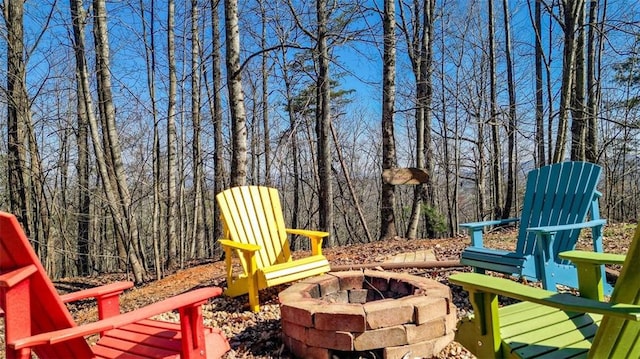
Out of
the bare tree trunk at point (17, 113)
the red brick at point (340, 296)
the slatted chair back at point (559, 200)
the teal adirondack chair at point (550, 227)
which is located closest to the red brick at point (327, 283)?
the red brick at point (340, 296)

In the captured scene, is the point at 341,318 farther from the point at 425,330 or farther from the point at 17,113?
the point at 17,113

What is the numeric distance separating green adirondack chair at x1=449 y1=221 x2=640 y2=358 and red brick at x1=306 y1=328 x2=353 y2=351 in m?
0.69

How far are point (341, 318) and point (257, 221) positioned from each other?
5.90 feet

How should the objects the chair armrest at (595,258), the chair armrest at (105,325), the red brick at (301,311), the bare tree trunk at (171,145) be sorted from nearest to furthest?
the chair armrest at (105,325) → the chair armrest at (595,258) → the red brick at (301,311) → the bare tree trunk at (171,145)

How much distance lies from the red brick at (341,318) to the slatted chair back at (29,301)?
110cm

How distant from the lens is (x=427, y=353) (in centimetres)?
218

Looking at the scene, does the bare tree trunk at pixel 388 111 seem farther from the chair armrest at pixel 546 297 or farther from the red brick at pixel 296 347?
the chair armrest at pixel 546 297

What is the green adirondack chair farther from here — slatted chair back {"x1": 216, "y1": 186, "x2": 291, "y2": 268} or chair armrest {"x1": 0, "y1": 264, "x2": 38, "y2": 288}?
slatted chair back {"x1": 216, "y1": 186, "x2": 291, "y2": 268}

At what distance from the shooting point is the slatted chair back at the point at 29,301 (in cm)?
128

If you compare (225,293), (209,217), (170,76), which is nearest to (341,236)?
(209,217)

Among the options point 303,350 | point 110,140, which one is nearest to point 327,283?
point 303,350

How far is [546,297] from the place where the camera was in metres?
1.19

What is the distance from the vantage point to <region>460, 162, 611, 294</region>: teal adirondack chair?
2708 millimetres

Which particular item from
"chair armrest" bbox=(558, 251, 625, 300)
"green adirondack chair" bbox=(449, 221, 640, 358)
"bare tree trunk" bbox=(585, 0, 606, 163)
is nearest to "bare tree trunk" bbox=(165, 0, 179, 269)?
"green adirondack chair" bbox=(449, 221, 640, 358)
